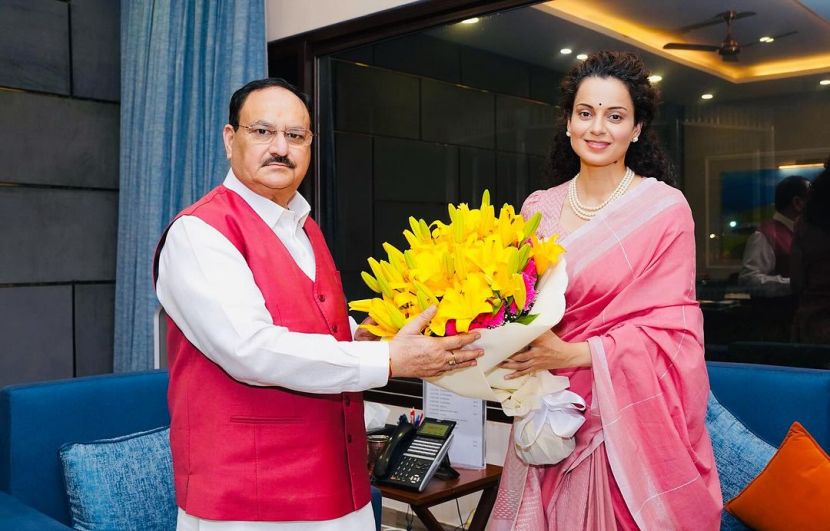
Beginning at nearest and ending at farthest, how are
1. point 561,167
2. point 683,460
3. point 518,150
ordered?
point 683,460 → point 561,167 → point 518,150

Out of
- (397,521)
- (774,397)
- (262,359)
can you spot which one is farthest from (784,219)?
(397,521)

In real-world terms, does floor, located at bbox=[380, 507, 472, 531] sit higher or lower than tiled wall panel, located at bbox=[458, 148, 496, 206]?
lower

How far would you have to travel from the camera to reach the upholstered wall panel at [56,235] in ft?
12.2

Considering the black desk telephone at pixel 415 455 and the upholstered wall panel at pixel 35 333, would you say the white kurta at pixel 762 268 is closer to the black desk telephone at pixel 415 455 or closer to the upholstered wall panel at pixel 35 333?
the black desk telephone at pixel 415 455

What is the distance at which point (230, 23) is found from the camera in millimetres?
3570

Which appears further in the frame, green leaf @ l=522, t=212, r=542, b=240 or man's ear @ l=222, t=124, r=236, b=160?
man's ear @ l=222, t=124, r=236, b=160

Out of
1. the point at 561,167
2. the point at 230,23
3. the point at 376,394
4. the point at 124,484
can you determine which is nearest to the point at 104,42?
the point at 230,23

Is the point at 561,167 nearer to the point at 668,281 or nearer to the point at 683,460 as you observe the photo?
the point at 668,281

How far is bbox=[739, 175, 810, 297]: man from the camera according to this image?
2.46 meters

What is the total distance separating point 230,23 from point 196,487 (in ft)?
8.36

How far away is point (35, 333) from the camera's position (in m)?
3.83

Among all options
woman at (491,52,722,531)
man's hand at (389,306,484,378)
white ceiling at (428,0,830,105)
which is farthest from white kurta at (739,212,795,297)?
man's hand at (389,306,484,378)

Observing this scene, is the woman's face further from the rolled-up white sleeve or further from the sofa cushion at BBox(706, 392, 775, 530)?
the sofa cushion at BBox(706, 392, 775, 530)

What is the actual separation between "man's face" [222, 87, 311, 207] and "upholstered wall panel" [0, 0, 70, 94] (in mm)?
2538
